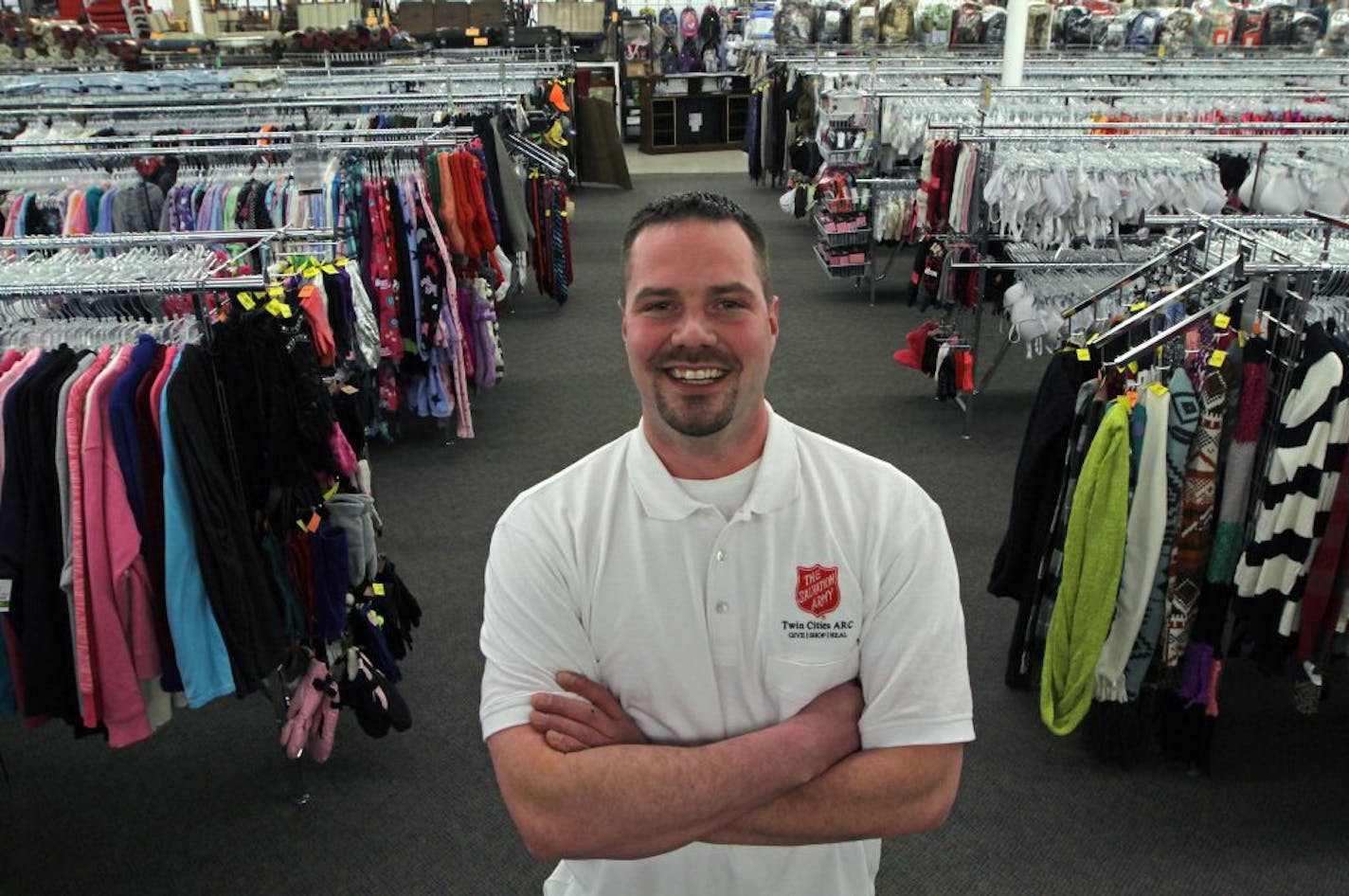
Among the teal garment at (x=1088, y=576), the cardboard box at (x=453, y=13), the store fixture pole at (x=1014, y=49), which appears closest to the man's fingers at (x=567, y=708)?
the teal garment at (x=1088, y=576)

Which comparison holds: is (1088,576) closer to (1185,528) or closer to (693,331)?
(1185,528)

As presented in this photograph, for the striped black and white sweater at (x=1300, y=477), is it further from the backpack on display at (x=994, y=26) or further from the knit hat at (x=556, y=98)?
the backpack on display at (x=994, y=26)

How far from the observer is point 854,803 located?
132 centimetres

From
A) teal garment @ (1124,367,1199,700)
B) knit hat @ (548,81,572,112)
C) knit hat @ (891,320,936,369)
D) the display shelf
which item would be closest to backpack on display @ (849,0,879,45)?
knit hat @ (548,81,572,112)

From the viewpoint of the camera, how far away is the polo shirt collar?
135cm

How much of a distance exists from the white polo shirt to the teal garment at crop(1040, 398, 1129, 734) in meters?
1.42

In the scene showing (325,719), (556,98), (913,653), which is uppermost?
(556,98)

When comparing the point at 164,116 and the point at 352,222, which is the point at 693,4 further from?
the point at 352,222

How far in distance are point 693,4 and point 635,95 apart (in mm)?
3042

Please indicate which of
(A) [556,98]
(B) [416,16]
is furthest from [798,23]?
(A) [556,98]

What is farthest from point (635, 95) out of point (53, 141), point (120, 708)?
point (120, 708)

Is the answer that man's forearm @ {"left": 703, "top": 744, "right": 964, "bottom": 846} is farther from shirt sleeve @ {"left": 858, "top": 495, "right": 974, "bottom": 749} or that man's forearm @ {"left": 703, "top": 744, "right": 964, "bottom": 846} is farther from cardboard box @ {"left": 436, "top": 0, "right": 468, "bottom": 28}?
cardboard box @ {"left": 436, "top": 0, "right": 468, "bottom": 28}

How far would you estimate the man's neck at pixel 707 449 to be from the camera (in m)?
1.36

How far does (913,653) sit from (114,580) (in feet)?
5.83
